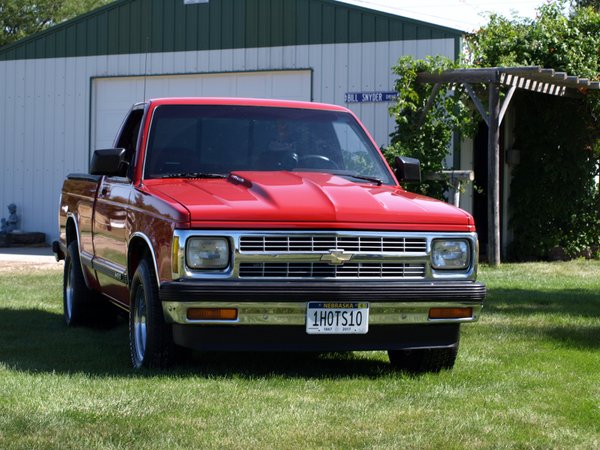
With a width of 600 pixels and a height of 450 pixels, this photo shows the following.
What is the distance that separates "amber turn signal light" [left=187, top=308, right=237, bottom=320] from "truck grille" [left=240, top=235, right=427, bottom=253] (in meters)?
0.34

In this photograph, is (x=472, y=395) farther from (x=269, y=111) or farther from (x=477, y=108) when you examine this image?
(x=477, y=108)

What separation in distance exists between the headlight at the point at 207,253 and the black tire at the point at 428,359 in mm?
1434

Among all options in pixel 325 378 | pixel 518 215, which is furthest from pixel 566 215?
pixel 325 378

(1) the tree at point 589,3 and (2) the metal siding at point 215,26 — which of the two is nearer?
(2) the metal siding at point 215,26

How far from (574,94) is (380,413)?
1288 cm

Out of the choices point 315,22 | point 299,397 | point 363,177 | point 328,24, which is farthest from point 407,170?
point 315,22

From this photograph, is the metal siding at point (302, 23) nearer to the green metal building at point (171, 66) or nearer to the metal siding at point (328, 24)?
the green metal building at point (171, 66)

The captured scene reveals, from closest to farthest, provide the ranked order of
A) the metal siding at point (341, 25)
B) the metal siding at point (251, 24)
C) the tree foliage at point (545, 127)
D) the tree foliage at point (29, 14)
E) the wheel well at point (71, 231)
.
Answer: the wheel well at point (71, 231) → the tree foliage at point (545, 127) → the metal siding at point (341, 25) → the metal siding at point (251, 24) → the tree foliage at point (29, 14)

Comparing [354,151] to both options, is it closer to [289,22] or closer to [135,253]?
[135,253]

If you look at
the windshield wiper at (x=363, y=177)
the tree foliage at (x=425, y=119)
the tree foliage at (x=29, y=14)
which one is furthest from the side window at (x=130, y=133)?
the tree foliage at (x=29, y=14)

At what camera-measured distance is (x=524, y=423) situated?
19.0 feet

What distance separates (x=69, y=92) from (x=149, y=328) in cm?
1467

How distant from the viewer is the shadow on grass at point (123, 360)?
7234mm

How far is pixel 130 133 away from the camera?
356 inches
